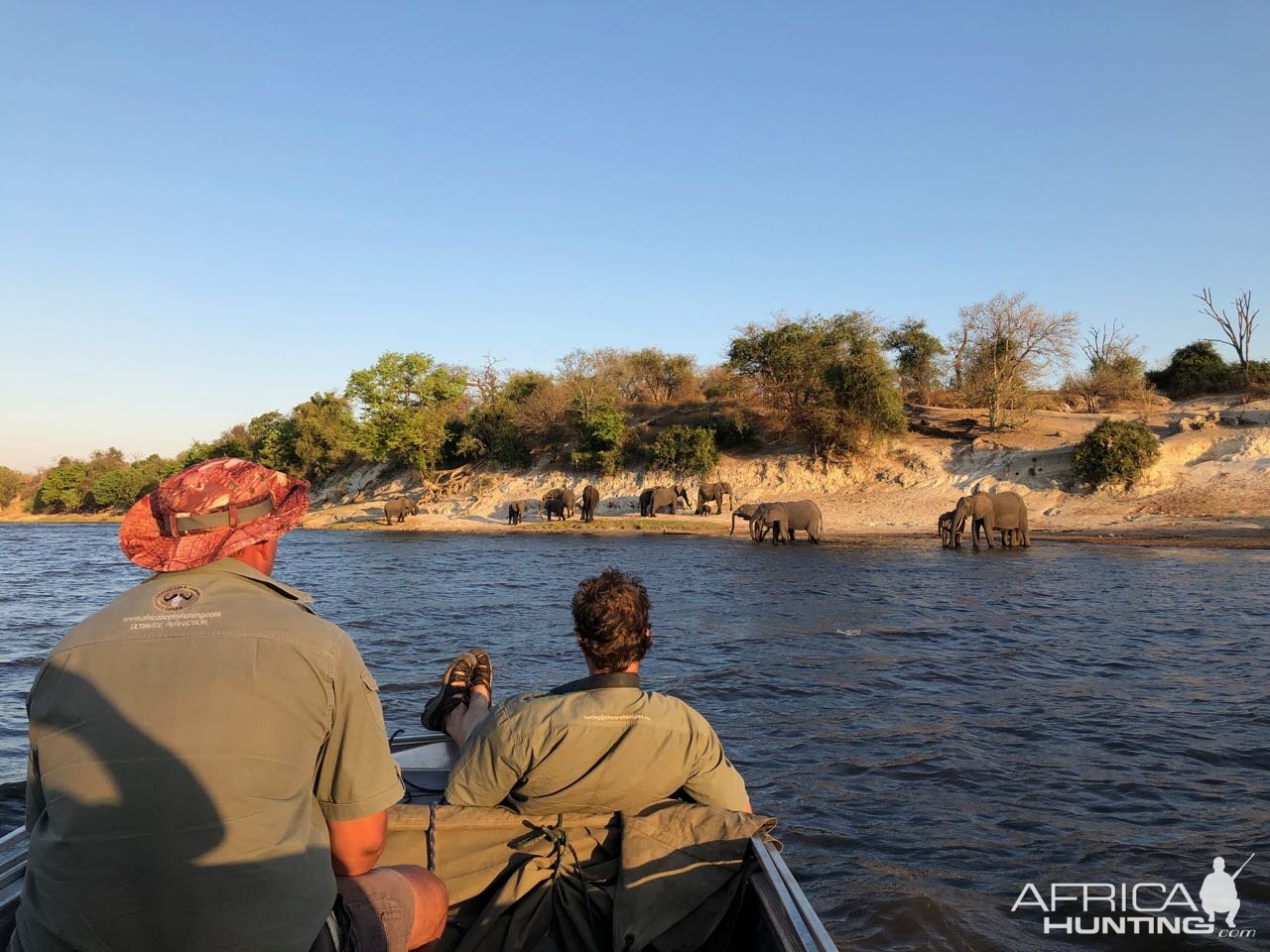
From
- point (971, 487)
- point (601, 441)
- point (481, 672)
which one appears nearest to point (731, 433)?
point (601, 441)

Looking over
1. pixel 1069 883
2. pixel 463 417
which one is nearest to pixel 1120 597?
pixel 1069 883

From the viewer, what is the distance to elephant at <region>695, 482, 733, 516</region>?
41.1 metres

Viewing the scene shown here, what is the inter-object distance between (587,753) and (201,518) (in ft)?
5.47

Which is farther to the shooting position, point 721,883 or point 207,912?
point 721,883

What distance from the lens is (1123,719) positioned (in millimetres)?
9188

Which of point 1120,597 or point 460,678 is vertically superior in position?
point 460,678

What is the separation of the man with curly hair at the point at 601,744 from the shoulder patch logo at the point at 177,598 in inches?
58.9

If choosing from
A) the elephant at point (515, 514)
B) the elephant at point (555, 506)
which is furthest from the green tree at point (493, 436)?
the elephant at point (555, 506)

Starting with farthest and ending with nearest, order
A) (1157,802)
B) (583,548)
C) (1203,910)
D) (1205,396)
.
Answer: (1205,396)
(583,548)
(1157,802)
(1203,910)

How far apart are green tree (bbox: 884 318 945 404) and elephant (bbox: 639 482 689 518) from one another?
42.5 feet

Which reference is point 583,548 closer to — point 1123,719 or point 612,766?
point 1123,719

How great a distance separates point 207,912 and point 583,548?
29.3 m

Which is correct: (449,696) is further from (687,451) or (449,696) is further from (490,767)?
(687,451)

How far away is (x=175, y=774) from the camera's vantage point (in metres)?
2.23
